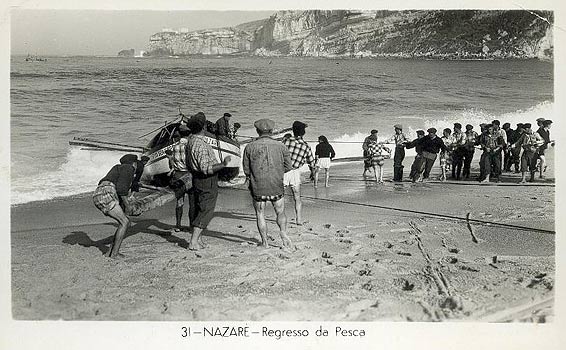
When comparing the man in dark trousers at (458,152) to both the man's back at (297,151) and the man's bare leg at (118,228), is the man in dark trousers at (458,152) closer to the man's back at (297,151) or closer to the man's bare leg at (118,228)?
the man's back at (297,151)

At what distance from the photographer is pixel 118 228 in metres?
4.69

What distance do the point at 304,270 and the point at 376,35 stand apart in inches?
246

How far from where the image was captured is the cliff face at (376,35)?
5.96 metres

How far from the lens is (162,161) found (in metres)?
7.18

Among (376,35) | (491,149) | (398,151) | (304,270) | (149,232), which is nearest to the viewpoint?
(304,270)

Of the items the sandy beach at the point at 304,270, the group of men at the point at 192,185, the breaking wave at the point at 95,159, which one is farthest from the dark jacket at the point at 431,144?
the group of men at the point at 192,185

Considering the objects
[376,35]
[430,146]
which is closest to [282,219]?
[430,146]

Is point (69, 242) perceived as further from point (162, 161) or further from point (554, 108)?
point (554, 108)

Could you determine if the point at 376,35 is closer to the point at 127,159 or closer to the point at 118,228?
the point at 127,159

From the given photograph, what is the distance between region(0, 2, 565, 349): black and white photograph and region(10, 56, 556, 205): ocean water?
0.05m

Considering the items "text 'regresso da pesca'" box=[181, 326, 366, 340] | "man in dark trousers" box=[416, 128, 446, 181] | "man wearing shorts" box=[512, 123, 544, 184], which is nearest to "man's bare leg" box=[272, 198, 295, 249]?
"text 'regresso da pesca'" box=[181, 326, 366, 340]

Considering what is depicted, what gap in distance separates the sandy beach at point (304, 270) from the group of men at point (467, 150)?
2.19m

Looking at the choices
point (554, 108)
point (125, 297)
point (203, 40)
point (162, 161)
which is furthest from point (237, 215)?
point (554, 108)

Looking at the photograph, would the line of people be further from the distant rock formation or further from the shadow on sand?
the distant rock formation
